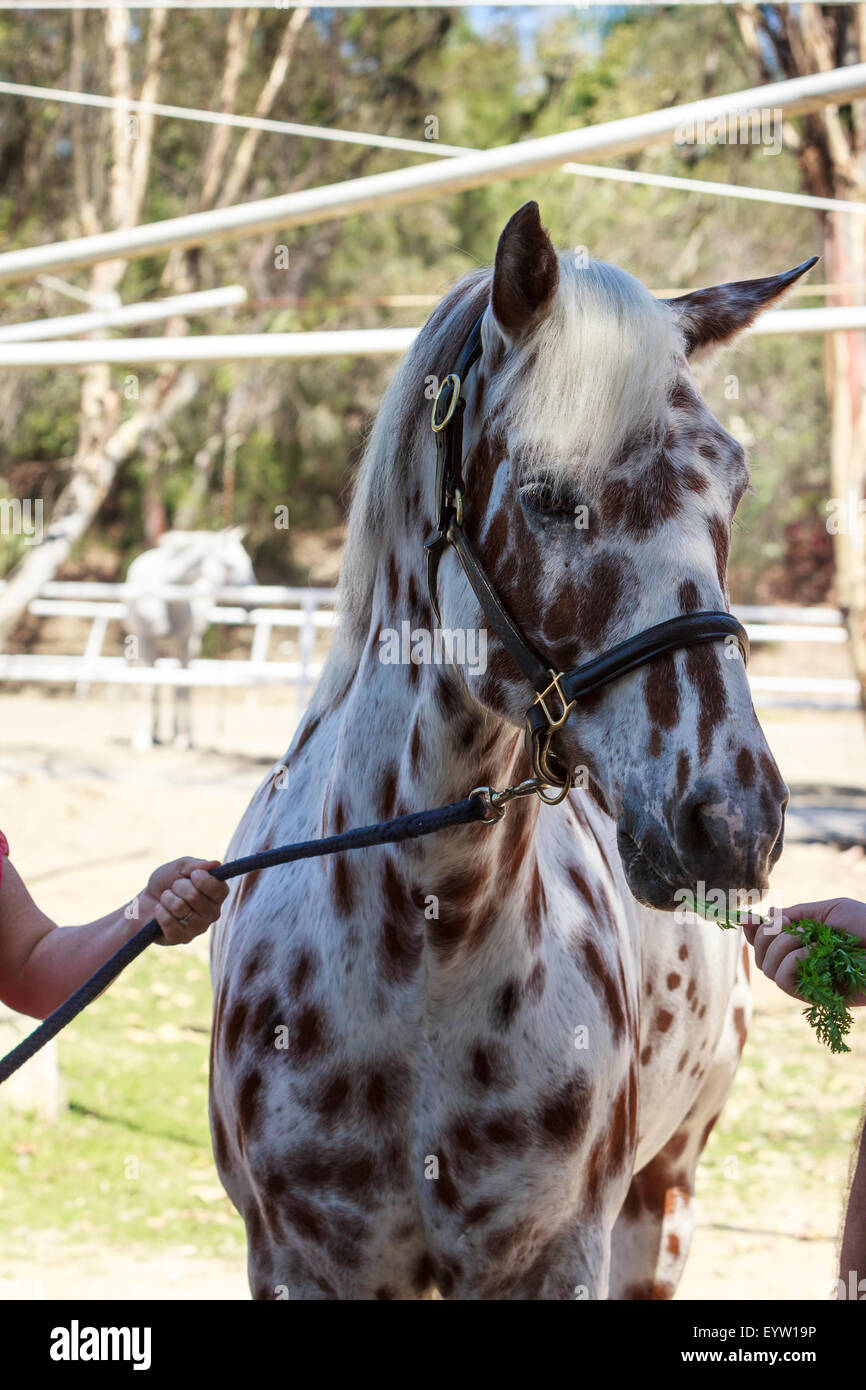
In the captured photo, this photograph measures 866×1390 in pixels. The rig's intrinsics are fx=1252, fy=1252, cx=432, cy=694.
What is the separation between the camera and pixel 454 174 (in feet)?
15.6

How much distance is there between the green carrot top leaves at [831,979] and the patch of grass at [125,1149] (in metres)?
2.90

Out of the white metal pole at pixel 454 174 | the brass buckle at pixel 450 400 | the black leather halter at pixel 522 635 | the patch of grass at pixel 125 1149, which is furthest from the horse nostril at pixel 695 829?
the white metal pole at pixel 454 174

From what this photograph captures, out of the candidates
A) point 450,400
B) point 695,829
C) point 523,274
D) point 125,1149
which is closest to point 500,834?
point 695,829

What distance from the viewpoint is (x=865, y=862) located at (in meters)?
8.79

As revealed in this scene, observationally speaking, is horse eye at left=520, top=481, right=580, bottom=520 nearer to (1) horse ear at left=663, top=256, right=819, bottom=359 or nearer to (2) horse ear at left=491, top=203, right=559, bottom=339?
(2) horse ear at left=491, top=203, right=559, bottom=339

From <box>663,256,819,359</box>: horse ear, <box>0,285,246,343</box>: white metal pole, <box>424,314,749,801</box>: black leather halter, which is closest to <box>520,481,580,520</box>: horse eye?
<box>424,314,749,801</box>: black leather halter

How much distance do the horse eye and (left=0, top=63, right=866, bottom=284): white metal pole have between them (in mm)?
3136

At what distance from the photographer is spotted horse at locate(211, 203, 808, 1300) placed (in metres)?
1.65

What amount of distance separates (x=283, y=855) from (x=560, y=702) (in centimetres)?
54

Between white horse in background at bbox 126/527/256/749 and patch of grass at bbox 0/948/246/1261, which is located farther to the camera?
white horse in background at bbox 126/527/256/749

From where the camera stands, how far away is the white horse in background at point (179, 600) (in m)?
13.6

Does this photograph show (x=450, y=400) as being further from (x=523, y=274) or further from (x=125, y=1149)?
(x=125, y=1149)

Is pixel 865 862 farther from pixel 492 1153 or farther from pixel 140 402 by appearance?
pixel 140 402

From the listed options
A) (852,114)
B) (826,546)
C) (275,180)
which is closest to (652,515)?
(852,114)
